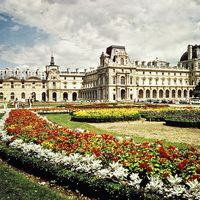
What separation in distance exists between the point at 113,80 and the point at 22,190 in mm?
70370

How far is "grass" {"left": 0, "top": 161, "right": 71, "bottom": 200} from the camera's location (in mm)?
6379

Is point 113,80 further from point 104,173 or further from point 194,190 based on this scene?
point 194,190

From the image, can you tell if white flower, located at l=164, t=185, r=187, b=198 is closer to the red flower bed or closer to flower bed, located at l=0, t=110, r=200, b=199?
flower bed, located at l=0, t=110, r=200, b=199

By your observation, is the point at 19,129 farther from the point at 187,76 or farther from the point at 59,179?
the point at 187,76

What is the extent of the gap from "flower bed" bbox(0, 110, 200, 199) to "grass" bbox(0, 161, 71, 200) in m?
0.72

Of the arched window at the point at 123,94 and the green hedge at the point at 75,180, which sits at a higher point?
the arched window at the point at 123,94

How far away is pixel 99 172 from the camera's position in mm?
6965

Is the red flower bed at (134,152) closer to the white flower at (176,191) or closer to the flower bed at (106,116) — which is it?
the white flower at (176,191)

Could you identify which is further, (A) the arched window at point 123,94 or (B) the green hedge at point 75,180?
(A) the arched window at point 123,94

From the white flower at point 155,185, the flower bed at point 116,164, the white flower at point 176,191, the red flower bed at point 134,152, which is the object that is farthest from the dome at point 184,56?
the white flower at point 176,191

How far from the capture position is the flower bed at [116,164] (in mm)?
5910

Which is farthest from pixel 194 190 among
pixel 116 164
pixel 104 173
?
pixel 104 173

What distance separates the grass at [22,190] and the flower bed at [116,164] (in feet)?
2.35

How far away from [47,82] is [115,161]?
3468 inches
